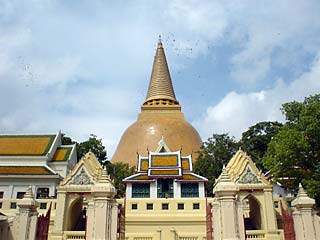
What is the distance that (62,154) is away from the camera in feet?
112

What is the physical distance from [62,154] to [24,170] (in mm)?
4109

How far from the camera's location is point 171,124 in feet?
174

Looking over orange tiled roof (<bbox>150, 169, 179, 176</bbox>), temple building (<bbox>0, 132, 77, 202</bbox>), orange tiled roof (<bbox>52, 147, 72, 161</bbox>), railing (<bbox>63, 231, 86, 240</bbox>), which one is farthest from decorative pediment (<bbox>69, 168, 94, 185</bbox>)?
orange tiled roof (<bbox>52, 147, 72, 161</bbox>)

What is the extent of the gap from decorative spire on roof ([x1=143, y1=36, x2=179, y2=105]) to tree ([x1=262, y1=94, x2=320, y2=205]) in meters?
37.6

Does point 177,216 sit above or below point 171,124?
below

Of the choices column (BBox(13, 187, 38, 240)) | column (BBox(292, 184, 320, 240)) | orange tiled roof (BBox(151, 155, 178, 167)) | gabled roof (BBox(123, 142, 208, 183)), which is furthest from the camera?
orange tiled roof (BBox(151, 155, 178, 167))

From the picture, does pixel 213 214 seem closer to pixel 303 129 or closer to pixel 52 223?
pixel 303 129

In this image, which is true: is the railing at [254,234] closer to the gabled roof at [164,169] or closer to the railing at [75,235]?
the railing at [75,235]

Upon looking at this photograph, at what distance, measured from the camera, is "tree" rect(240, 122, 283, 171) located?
3569 cm

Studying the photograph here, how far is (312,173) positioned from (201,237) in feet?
21.4

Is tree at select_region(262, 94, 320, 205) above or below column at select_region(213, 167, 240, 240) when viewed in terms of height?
above

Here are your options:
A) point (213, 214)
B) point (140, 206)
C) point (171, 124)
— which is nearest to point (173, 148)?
point (171, 124)

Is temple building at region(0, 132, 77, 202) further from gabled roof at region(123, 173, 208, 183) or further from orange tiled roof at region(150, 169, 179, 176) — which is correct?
orange tiled roof at region(150, 169, 179, 176)

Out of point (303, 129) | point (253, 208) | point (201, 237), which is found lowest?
point (201, 237)
